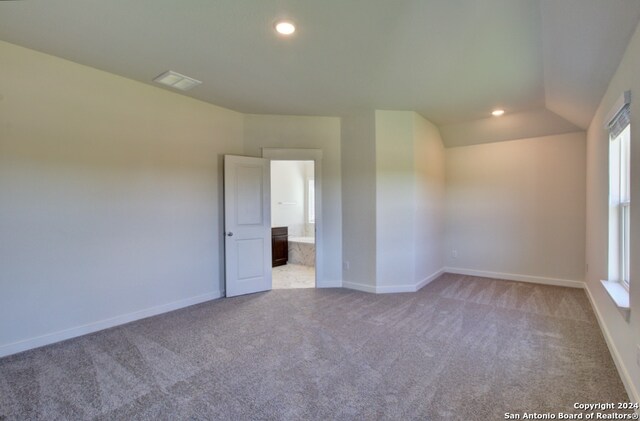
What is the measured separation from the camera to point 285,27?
7.58ft

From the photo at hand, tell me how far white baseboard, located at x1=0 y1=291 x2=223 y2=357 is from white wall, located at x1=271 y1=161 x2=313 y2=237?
11.3 feet

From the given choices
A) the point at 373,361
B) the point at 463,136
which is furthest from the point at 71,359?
the point at 463,136

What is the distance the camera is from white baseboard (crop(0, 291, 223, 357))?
2652mm

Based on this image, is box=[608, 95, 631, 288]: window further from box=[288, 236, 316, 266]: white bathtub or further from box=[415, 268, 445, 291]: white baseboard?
box=[288, 236, 316, 266]: white bathtub

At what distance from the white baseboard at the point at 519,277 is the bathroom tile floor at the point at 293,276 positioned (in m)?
2.47

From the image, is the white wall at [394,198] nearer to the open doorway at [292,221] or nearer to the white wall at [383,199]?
the white wall at [383,199]

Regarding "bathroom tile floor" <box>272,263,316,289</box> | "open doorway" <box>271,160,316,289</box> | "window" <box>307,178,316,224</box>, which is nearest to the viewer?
"bathroom tile floor" <box>272,263,316,289</box>

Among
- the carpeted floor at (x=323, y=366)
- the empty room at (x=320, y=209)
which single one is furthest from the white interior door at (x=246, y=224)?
the carpeted floor at (x=323, y=366)

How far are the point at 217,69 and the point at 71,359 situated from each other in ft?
9.09

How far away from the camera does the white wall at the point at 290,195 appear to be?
23.9 ft

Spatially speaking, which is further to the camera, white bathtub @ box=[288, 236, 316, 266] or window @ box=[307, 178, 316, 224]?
window @ box=[307, 178, 316, 224]

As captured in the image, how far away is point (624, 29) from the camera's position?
1.92 m

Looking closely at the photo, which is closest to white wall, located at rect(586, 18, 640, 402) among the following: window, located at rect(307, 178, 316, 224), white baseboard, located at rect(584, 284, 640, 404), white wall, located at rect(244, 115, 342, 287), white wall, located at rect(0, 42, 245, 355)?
white baseboard, located at rect(584, 284, 640, 404)

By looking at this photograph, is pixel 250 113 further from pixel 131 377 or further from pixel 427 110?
pixel 131 377
